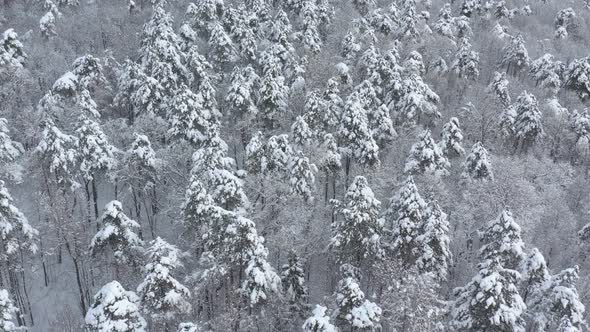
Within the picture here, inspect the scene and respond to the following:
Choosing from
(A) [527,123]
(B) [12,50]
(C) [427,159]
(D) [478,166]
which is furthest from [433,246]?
(B) [12,50]

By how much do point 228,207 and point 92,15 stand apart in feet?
159

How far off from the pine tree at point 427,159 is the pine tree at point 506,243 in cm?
751

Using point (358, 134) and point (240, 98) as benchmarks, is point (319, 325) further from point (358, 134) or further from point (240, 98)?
point (240, 98)

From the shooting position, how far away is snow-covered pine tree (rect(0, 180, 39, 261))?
1314 inches

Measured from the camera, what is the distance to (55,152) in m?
38.4

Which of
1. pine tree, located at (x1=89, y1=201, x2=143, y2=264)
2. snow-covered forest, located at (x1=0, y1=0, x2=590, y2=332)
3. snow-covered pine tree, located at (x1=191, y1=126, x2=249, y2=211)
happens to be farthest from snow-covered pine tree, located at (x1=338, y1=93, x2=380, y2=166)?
pine tree, located at (x1=89, y1=201, x2=143, y2=264)

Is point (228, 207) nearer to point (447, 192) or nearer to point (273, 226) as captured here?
point (273, 226)

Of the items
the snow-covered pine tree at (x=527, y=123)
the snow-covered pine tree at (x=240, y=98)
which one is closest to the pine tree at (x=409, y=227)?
the snow-covered pine tree at (x=240, y=98)

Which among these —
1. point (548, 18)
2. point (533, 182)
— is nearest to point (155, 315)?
point (533, 182)

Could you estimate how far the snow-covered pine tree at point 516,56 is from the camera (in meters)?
69.8

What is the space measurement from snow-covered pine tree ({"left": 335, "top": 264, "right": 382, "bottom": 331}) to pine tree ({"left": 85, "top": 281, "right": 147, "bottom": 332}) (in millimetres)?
11385

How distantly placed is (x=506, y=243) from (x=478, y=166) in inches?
432

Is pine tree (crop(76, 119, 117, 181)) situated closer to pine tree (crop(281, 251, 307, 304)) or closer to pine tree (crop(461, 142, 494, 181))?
pine tree (crop(281, 251, 307, 304))

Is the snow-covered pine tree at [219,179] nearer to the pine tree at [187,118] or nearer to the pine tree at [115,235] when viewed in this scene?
the pine tree at [187,118]
